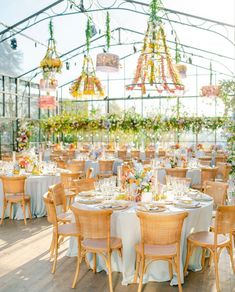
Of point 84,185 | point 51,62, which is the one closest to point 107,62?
point 51,62

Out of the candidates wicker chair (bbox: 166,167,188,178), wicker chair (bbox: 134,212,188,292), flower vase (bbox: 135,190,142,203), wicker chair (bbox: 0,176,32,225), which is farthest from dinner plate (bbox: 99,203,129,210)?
wicker chair (bbox: 166,167,188,178)

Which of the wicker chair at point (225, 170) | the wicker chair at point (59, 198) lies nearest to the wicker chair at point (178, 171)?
the wicker chair at point (225, 170)

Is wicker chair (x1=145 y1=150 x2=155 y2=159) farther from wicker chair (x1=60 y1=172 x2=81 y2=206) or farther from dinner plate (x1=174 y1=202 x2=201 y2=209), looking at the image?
dinner plate (x1=174 y1=202 x2=201 y2=209)

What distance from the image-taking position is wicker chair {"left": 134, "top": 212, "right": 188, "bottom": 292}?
3906 mm

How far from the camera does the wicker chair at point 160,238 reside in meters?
3.91

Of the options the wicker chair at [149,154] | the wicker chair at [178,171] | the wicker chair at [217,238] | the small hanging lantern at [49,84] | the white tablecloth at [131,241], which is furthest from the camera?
the wicker chair at [149,154]

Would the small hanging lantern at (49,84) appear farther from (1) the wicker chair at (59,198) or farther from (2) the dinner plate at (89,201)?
(2) the dinner plate at (89,201)

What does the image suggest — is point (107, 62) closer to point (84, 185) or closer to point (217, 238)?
point (84, 185)

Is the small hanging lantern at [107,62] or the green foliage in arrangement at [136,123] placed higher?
the small hanging lantern at [107,62]

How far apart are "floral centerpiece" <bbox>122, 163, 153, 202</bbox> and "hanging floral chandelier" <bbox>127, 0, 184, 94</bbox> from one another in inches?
52.0

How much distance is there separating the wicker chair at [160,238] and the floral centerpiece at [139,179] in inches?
37.9

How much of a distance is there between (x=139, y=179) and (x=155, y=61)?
1740 mm

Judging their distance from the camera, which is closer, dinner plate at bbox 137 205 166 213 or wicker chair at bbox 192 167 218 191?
dinner plate at bbox 137 205 166 213

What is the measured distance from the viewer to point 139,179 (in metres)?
4.93
